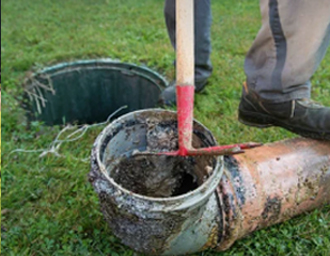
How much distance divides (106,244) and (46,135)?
927 millimetres

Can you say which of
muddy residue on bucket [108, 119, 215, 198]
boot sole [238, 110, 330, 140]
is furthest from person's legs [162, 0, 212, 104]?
muddy residue on bucket [108, 119, 215, 198]

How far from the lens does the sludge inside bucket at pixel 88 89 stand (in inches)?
112

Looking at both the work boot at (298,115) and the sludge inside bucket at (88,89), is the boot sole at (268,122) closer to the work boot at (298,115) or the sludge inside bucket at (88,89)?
the work boot at (298,115)

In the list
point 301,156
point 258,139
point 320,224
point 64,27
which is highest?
point 64,27

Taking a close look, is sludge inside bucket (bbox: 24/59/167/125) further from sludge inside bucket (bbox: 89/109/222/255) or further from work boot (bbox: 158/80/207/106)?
sludge inside bucket (bbox: 89/109/222/255)

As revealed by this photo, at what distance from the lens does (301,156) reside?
1620mm

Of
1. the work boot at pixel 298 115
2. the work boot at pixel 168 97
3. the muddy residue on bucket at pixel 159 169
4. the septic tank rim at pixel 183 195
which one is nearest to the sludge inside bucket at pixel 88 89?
the work boot at pixel 168 97

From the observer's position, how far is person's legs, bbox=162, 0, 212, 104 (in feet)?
7.56

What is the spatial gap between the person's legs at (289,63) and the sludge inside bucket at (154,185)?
1.47 ft

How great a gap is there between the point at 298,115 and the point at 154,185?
726 mm

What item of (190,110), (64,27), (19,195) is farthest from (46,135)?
(64,27)

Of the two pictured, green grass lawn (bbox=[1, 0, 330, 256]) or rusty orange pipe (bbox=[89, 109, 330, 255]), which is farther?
green grass lawn (bbox=[1, 0, 330, 256])

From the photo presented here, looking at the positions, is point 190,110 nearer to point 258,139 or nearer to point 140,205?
point 140,205

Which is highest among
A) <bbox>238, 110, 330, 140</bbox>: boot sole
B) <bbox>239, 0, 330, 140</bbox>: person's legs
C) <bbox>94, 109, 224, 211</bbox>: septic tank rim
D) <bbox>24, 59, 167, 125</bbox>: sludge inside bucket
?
<bbox>239, 0, 330, 140</bbox>: person's legs
